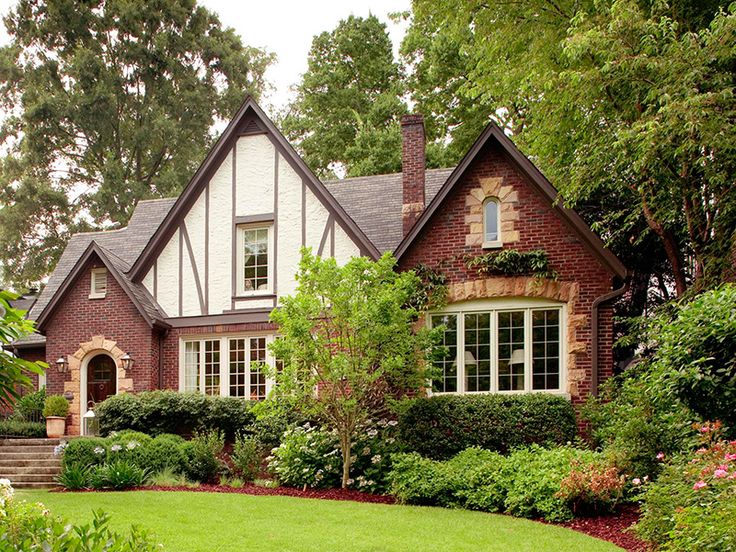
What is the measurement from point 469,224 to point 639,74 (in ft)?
14.2

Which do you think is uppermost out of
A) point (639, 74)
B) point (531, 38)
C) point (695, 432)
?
point (531, 38)

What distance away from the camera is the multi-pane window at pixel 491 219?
1550cm

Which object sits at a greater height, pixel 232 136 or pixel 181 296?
pixel 232 136

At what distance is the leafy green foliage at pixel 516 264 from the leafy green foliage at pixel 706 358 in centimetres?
572

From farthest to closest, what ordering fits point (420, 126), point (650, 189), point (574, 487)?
point (420, 126) → point (650, 189) → point (574, 487)

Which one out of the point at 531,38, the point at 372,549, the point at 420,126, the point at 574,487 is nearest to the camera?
the point at 372,549

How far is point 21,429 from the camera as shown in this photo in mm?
19016

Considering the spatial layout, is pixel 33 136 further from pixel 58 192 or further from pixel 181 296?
pixel 181 296

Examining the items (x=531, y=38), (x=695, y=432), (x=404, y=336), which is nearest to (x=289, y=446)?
(x=404, y=336)

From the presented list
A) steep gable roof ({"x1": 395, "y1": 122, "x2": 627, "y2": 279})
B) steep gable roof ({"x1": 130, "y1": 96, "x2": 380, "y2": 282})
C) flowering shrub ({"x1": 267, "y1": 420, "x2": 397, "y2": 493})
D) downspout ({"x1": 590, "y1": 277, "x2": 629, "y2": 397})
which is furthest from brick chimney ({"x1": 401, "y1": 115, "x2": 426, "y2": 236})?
flowering shrub ({"x1": 267, "y1": 420, "x2": 397, "y2": 493})

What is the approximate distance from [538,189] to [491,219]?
111 cm

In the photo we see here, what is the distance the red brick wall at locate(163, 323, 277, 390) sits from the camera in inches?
681

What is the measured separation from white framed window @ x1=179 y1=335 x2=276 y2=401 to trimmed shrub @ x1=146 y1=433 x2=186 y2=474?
3.08 meters

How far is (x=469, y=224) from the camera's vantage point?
15531mm
